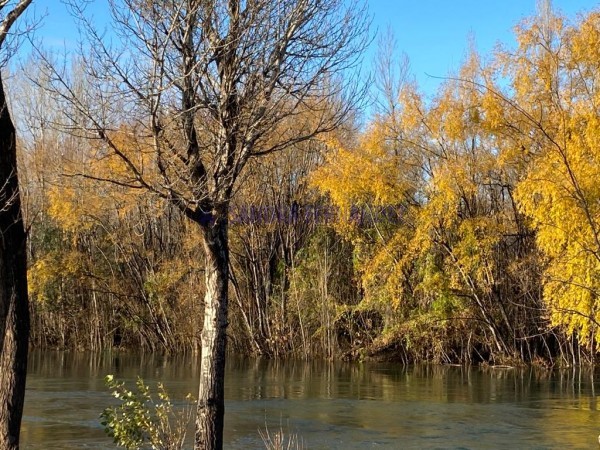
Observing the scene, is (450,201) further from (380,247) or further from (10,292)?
(10,292)

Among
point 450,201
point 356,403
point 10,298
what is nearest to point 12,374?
point 10,298

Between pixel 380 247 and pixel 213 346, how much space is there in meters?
19.8

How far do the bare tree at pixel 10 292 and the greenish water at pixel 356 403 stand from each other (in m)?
4.70

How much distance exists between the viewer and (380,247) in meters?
27.8

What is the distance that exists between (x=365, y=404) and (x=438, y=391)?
3.02 metres

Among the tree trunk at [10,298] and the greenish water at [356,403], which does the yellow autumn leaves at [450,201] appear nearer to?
the greenish water at [356,403]

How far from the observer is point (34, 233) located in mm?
34688

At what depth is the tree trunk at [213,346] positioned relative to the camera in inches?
326

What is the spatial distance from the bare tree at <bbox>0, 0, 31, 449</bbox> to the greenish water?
185 inches

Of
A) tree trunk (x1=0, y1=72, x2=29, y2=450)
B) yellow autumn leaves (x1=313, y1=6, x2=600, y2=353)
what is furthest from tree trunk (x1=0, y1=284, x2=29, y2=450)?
yellow autumn leaves (x1=313, y1=6, x2=600, y2=353)

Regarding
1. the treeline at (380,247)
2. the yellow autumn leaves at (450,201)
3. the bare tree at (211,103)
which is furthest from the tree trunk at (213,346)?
the yellow autumn leaves at (450,201)

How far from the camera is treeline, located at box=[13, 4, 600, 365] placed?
21.9 m

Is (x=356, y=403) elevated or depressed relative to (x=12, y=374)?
depressed

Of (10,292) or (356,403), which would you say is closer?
(10,292)
